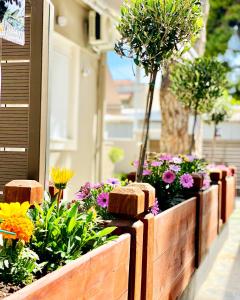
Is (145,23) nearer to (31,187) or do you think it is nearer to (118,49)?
(118,49)

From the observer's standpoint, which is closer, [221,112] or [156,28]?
[156,28]

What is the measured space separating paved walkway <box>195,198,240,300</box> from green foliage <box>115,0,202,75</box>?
1.99m

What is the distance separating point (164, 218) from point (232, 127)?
1140cm

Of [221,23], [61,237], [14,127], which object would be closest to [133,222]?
[61,237]

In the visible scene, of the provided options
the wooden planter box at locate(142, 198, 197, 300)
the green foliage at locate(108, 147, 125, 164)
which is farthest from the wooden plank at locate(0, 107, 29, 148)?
the green foliage at locate(108, 147, 125, 164)

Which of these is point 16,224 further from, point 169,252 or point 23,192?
point 169,252

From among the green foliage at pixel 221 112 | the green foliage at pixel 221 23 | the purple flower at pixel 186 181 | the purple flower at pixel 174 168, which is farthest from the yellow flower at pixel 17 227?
the green foliage at pixel 221 23

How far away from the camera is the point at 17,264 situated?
1494 millimetres

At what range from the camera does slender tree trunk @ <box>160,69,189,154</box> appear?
676 cm

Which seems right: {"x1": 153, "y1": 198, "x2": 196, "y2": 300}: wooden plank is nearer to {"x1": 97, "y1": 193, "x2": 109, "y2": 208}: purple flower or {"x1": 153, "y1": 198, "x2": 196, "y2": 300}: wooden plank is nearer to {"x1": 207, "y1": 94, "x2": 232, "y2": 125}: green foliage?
{"x1": 97, "y1": 193, "x2": 109, "y2": 208}: purple flower

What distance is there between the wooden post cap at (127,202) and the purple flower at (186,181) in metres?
1.52

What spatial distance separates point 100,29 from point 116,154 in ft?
36.6

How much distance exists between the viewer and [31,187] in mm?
1958

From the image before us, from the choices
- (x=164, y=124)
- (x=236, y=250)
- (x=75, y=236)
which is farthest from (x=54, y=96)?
(x=75, y=236)
